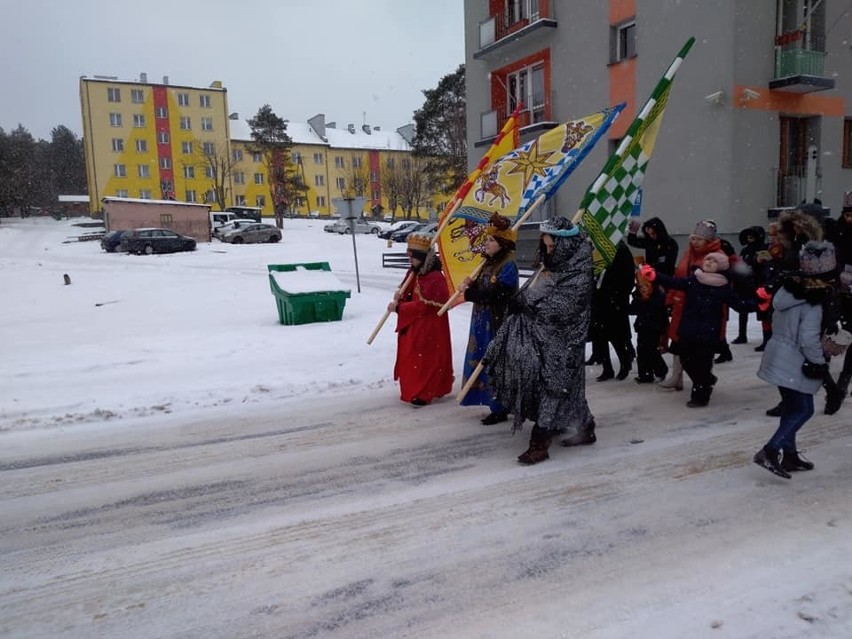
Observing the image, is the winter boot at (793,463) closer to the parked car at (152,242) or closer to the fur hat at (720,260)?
the fur hat at (720,260)

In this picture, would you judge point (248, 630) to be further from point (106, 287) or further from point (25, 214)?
point (25, 214)

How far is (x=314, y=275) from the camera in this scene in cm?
1199

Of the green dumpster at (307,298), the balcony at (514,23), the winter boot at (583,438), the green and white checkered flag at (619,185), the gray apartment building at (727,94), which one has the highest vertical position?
the balcony at (514,23)

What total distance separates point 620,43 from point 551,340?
16.6 m

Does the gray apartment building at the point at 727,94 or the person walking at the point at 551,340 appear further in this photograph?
the gray apartment building at the point at 727,94

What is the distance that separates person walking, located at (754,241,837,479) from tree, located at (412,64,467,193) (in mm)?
40414

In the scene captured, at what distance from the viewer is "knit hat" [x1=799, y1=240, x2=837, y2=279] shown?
387 centimetres

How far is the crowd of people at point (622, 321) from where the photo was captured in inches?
157

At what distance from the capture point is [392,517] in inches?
145

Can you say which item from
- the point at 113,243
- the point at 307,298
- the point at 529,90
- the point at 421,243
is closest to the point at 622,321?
the point at 421,243

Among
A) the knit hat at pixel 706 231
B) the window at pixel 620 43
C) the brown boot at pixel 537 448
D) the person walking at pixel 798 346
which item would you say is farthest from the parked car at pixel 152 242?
the person walking at pixel 798 346

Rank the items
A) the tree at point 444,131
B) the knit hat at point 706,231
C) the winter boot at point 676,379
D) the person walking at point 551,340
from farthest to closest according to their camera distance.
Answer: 1. the tree at point 444,131
2. the winter boot at point 676,379
3. the knit hat at point 706,231
4. the person walking at point 551,340

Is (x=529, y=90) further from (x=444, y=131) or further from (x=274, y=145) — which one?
(x=274, y=145)

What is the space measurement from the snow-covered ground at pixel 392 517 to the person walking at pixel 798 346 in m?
0.32
